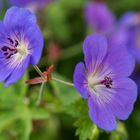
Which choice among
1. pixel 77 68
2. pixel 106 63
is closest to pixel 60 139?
pixel 106 63

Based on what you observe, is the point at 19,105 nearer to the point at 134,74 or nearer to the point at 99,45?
the point at 99,45

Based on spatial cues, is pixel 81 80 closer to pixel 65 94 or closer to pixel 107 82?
pixel 107 82

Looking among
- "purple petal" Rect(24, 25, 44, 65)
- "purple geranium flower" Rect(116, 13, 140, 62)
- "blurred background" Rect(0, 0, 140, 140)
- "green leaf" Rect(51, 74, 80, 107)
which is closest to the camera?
"purple petal" Rect(24, 25, 44, 65)

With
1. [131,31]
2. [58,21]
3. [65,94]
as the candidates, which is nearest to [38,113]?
[65,94]

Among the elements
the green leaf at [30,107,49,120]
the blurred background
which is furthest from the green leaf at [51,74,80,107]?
the green leaf at [30,107,49,120]

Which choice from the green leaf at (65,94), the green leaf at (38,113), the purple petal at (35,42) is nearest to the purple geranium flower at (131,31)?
the green leaf at (65,94)

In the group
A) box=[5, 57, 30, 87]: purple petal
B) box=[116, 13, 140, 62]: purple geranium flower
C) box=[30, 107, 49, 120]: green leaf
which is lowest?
box=[116, 13, 140, 62]: purple geranium flower

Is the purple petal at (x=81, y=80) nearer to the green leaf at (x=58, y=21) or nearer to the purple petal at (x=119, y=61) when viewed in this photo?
the purple petal at (x=119, y=61)

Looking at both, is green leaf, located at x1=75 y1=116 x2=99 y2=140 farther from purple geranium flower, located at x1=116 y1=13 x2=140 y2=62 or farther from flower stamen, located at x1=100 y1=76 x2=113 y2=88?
purple geranium flower, located at x1=116 y1=13 x2=140 y2=62
